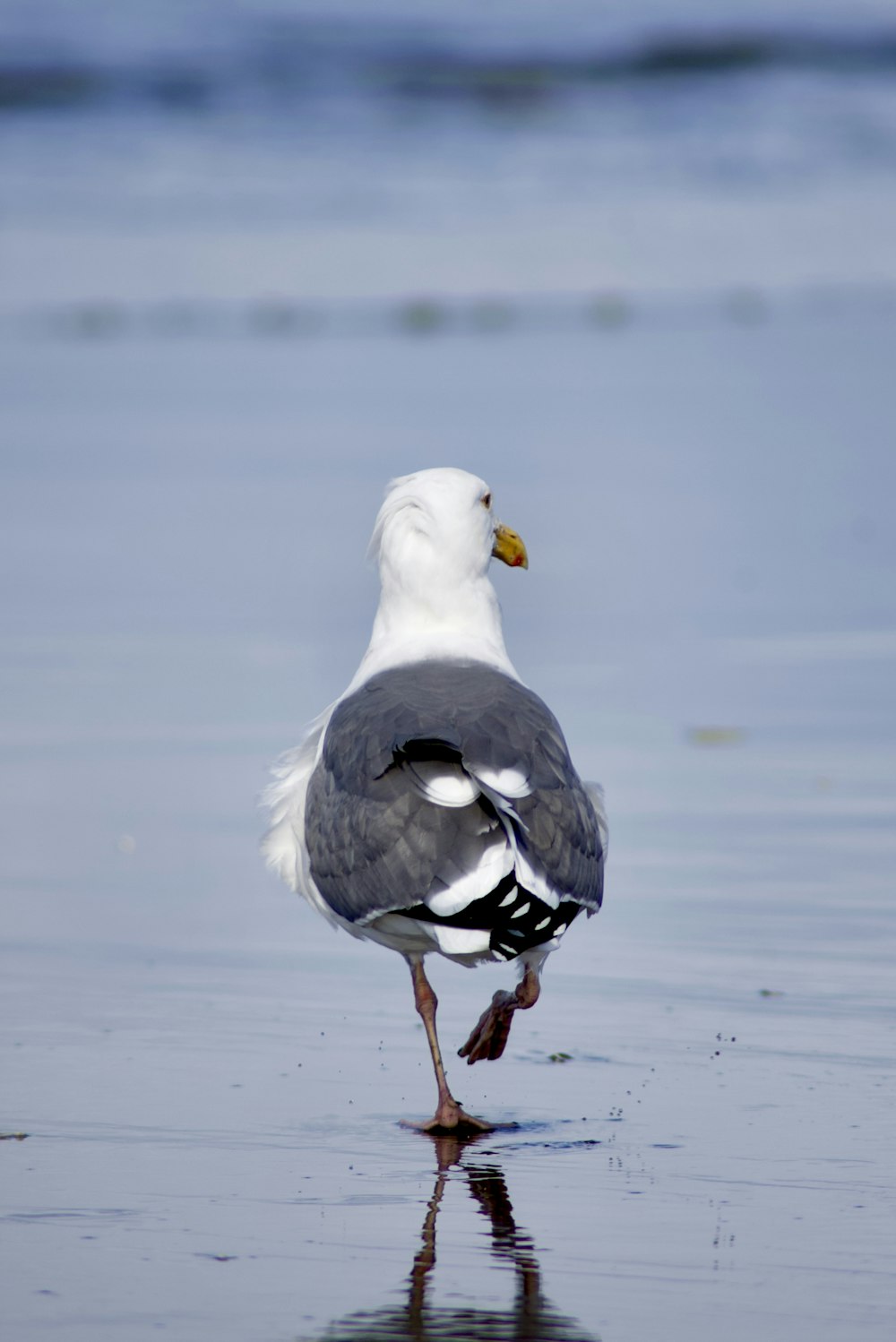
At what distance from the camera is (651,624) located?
33.1 ft

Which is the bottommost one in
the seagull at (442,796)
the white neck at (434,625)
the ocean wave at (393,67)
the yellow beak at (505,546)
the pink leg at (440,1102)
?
the pink leg at (440,1102)

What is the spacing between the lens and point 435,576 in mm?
6223

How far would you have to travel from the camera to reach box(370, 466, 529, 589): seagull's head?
6.24m

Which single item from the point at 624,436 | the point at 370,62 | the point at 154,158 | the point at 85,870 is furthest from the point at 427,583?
the point at 370,62

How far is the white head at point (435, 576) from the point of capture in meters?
6.21

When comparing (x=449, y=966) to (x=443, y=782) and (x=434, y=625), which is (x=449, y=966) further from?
(x=443, y=782)

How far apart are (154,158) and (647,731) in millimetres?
16880

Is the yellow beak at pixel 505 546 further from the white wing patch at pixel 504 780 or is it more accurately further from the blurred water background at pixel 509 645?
the white wing patch at pixel 504 780

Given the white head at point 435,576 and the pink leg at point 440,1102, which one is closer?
the pink leg at point 440,1102

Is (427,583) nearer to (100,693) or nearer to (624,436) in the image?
(100,693)


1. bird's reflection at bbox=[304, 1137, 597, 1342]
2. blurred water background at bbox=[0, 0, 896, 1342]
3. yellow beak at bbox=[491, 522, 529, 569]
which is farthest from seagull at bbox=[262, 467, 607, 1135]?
bird's reflection at bbox=[304, 1137, 597, 1342]

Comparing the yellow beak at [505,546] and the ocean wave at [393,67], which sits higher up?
the ocean wave at [393,67]

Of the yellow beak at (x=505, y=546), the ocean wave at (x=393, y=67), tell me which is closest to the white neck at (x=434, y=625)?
the yellow beak at (x=505, y=546)

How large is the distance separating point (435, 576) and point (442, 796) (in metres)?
1.19
